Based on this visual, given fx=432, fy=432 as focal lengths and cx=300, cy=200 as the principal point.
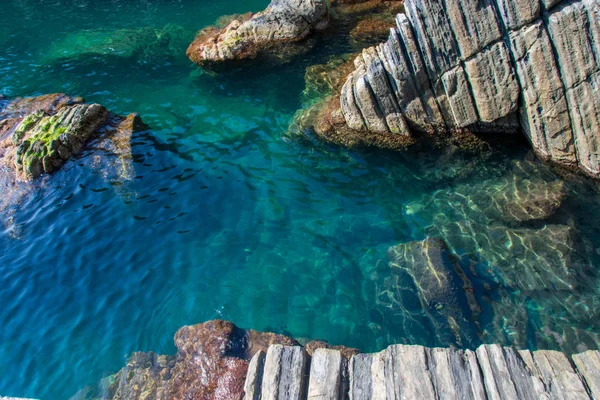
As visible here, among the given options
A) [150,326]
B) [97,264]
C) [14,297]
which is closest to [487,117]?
[150,326]

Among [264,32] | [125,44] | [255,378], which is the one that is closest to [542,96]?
[255,378]

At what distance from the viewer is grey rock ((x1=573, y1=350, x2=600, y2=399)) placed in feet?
14.9

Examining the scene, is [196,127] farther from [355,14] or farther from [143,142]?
[355,14]

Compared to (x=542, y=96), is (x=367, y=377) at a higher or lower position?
lower

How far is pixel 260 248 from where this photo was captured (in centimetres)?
833

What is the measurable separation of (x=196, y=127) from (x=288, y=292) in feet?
20.5

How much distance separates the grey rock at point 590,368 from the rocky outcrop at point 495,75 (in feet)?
15.4

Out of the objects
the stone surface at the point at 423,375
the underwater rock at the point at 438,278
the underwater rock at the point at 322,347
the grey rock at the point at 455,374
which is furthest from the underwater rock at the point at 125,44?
the grey rock at the point at 455,374

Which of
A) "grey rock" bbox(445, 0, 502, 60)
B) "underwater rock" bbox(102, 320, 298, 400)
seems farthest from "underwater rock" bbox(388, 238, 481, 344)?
"grey rock" bbox(445, 0, 502, 60)

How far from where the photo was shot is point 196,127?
39.1 feet

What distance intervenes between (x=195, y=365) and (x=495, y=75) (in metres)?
7.35

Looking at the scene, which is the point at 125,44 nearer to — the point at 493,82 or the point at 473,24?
the point at 473,24

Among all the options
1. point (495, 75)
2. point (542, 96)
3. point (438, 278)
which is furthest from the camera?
point (495, 75)

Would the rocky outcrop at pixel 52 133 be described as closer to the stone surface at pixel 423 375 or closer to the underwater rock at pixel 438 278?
the underwater rock at pixel 438 278
